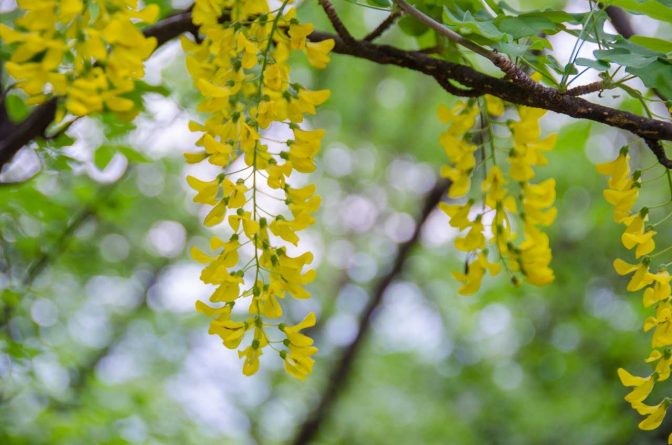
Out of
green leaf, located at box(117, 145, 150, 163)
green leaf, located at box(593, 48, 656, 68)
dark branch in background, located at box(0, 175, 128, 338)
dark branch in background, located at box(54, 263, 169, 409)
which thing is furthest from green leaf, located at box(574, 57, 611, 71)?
dark branch in background, located at box(54, 263, 169, 409)

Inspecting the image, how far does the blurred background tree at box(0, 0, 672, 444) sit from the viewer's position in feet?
7.00

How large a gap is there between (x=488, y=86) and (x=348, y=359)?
126 inches

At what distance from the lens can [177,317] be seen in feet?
18.7

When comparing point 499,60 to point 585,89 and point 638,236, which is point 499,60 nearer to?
point 585,89

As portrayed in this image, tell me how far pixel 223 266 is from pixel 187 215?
16.7 ft

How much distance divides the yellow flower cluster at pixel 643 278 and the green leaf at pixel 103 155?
3.56ft

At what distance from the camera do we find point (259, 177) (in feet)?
2.72

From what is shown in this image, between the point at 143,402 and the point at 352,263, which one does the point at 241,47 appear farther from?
the point at 352,263

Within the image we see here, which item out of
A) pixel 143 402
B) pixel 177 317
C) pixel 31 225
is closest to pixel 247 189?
pixel 143 402

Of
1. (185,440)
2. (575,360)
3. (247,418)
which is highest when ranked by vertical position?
(575,360)

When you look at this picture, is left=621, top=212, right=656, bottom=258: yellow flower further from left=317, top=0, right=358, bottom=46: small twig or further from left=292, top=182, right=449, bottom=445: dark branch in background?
left=292, top=182, right=449, bottom=445: dark branch in background

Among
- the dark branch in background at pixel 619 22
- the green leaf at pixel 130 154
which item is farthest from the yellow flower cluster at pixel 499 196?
the green leaf at pixel 130 154

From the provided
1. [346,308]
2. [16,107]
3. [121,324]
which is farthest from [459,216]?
[121,324]

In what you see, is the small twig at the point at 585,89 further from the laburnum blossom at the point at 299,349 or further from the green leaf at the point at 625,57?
the laburnum blossom at the point at 299,349
